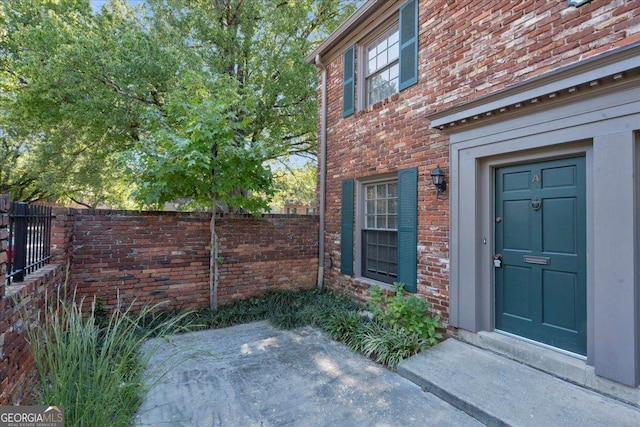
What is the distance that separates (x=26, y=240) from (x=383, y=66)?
5111 millimetres

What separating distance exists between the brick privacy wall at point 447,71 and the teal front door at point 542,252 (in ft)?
2.08

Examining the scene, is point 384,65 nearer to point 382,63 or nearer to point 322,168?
point 382,63

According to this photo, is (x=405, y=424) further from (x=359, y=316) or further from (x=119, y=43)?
(x=119, y=43)

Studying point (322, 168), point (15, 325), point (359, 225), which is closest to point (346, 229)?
point (359, 225)

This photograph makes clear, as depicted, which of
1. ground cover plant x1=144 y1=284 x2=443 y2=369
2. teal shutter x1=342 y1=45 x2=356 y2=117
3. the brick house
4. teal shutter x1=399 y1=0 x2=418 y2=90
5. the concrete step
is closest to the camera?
the concrete step

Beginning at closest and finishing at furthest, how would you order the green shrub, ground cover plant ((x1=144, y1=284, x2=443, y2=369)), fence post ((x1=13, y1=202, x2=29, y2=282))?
fence post ((x1=13, y1=202, x2=29, y2=282)), ground cover plant ((x1=144, y1=284, x2=443, y2=369)), the green shrub

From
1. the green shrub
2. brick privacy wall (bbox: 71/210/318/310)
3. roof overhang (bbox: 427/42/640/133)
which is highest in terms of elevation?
roof overhang (bbox: 427/42/640/133)

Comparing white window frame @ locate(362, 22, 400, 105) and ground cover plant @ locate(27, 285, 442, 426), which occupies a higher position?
white window frame @ locate(362, 22, 400, 105)

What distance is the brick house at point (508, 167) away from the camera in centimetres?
251

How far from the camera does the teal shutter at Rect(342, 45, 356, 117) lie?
555 centimetres

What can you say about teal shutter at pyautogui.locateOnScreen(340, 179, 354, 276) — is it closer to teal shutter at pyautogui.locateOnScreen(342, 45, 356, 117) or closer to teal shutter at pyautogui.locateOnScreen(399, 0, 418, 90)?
teal shutter at pyautogui.locateOnScreen(342, 45, 356, 117)

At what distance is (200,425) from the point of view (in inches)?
96.4

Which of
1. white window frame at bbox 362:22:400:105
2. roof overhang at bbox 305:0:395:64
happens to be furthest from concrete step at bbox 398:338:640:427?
roof overhang at bbox 305:0:395:64

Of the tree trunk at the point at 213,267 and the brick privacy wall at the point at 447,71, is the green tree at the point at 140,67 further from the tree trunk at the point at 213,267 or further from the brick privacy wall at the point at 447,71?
the brick privacy wall at the point at 447,71
